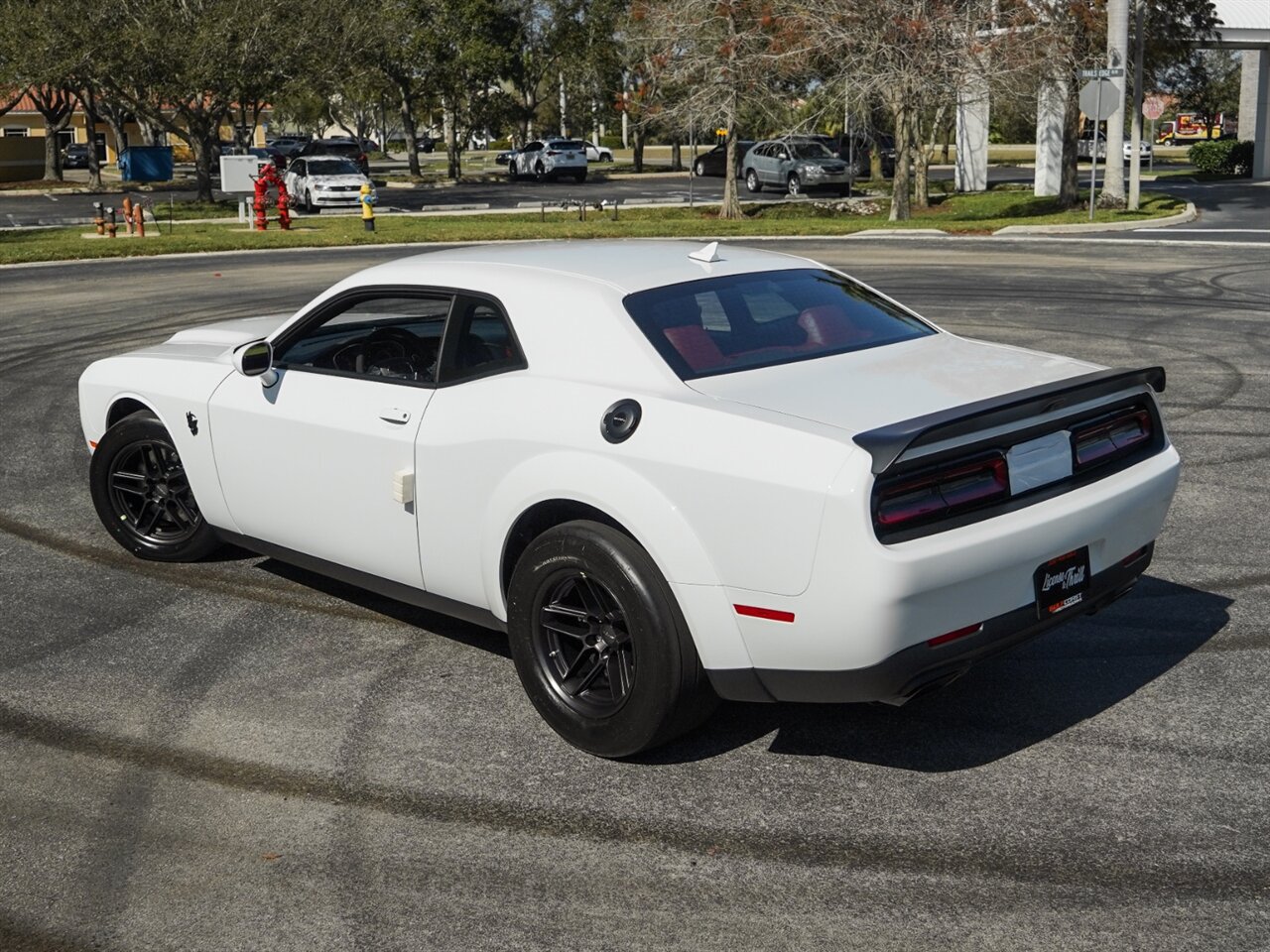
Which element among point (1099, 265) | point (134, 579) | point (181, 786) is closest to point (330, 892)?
point (181, 786)

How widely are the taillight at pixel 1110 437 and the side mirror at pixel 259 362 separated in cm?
313

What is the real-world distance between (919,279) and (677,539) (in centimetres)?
1597

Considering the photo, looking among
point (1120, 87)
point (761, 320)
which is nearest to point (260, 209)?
point (1120, 87)

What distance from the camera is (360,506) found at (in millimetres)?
5500

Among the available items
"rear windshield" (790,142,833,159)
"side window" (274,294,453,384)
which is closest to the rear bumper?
"side window" (274,294,453,384)

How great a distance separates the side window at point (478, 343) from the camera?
5.11 meters

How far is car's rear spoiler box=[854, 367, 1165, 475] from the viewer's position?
4.03 m

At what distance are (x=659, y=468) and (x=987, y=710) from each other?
1596 mm

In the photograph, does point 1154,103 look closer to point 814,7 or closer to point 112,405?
point 814,7

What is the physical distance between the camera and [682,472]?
4.30 m

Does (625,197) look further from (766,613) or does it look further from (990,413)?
(766,613)

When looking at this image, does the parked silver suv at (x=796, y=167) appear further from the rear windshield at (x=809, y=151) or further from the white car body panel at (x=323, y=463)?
the white car body panel at (x=323, y=463)

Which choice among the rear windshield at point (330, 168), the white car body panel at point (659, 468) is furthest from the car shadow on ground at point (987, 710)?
the rear windshield at point (330, 168)

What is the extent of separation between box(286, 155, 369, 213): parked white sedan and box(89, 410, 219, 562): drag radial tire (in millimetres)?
32462
